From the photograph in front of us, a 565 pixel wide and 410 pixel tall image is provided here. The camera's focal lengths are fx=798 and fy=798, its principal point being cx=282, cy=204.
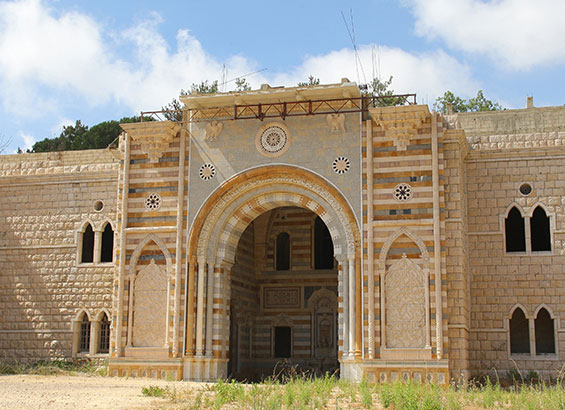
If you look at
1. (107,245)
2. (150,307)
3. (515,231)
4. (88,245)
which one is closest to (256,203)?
(150,307)

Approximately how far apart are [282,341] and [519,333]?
867 cm

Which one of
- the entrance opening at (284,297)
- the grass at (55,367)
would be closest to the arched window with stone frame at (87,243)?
the grass at (55,367)

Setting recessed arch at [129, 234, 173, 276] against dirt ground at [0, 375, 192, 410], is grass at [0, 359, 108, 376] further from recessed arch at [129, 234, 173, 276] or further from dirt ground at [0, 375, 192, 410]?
recessed arch at [129, 234, 173, 276]

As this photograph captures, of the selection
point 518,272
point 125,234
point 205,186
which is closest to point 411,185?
point 518,272

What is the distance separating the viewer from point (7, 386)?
1922 centimetres

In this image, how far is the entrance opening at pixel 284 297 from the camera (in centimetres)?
2792

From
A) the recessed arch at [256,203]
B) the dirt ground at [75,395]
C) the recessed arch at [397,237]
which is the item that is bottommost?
the dirt ground at [75,395]

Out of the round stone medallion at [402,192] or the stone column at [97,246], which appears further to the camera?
the stone column at [97,246]

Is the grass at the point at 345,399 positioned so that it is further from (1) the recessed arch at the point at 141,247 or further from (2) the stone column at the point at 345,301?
(1) the recessed arch at the point at 141,247

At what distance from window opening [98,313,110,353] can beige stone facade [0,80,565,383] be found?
0.05 m

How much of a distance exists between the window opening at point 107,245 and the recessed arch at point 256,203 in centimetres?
440

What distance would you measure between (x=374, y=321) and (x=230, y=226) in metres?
5.44

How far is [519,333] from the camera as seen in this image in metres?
23.7

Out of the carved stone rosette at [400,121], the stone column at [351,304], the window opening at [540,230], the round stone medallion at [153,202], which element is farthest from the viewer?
the round stone medallion at [153,202]
